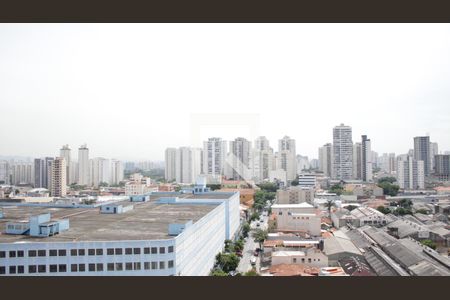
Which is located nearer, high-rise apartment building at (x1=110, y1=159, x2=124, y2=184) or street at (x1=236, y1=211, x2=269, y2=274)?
street at (x1=236, y1=211, x2=269, y2=274)

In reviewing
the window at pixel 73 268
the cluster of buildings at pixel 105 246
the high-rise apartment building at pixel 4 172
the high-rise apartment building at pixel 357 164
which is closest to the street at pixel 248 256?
the cluster of buildings at pixel 105 246

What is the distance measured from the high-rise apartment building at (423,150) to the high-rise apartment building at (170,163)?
11718 millimetres

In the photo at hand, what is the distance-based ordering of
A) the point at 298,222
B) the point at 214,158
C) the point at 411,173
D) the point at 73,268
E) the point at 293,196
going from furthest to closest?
the point at 411,173
the point at 214,158
the point at 293,196
the point at 298,222
the point at 73,268

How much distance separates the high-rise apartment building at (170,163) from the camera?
20500mm

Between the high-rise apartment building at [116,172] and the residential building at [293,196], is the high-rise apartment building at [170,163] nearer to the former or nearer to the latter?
the high-rise apartment building at [116,172]

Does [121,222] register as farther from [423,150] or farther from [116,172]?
[116,172]

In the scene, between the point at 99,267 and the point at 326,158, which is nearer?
the point at 99,267

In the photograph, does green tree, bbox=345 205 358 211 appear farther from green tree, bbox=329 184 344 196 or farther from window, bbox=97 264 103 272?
window, bbox=97 264 103 272

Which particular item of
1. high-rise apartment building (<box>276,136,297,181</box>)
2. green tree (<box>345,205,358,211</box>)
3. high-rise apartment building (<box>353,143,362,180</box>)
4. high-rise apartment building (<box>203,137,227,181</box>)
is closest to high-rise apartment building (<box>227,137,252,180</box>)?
high-rise apartment building (<box>203,137,227,181</box>)

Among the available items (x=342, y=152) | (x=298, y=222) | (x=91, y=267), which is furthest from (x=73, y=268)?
(x=342, y=152)

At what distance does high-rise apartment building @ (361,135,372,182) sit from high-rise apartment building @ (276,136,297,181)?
335 centimetres

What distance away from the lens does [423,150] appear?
18.9 meters

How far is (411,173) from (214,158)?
8518mm

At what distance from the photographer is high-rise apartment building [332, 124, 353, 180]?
19141mm
